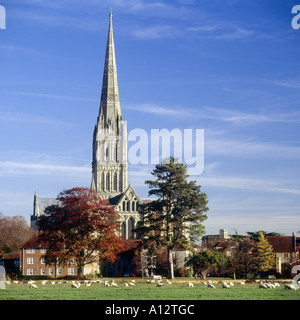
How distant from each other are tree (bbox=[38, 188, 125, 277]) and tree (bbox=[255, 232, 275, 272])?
2626 centimetres

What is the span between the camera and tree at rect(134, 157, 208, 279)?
218 ft

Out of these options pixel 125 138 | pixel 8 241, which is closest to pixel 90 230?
pixel 8 241

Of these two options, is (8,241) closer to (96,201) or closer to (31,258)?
(31,258)

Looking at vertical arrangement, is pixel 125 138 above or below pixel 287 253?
above

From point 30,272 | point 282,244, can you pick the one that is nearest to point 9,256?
point 30,272

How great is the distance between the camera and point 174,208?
222 feet

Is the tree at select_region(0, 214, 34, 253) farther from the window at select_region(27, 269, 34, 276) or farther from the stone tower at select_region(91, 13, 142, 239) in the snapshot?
the window at select_region(27, 269, 34, 276)

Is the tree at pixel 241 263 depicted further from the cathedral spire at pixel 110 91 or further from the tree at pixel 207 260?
the cathedral spire at pixel 110 91

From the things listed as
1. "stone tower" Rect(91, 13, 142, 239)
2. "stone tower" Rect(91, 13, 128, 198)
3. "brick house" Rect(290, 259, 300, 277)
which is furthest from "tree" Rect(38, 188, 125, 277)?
"stone tower" Rect(91, 13, 128, 198)

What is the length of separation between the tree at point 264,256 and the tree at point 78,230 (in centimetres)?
2626

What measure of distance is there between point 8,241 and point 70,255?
251ft

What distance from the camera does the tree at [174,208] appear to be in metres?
66.6

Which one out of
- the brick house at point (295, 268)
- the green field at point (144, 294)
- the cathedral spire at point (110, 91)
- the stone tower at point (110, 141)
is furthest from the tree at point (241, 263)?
the cathedral spire at point (110, 91)

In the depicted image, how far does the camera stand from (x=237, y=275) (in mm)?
71375
